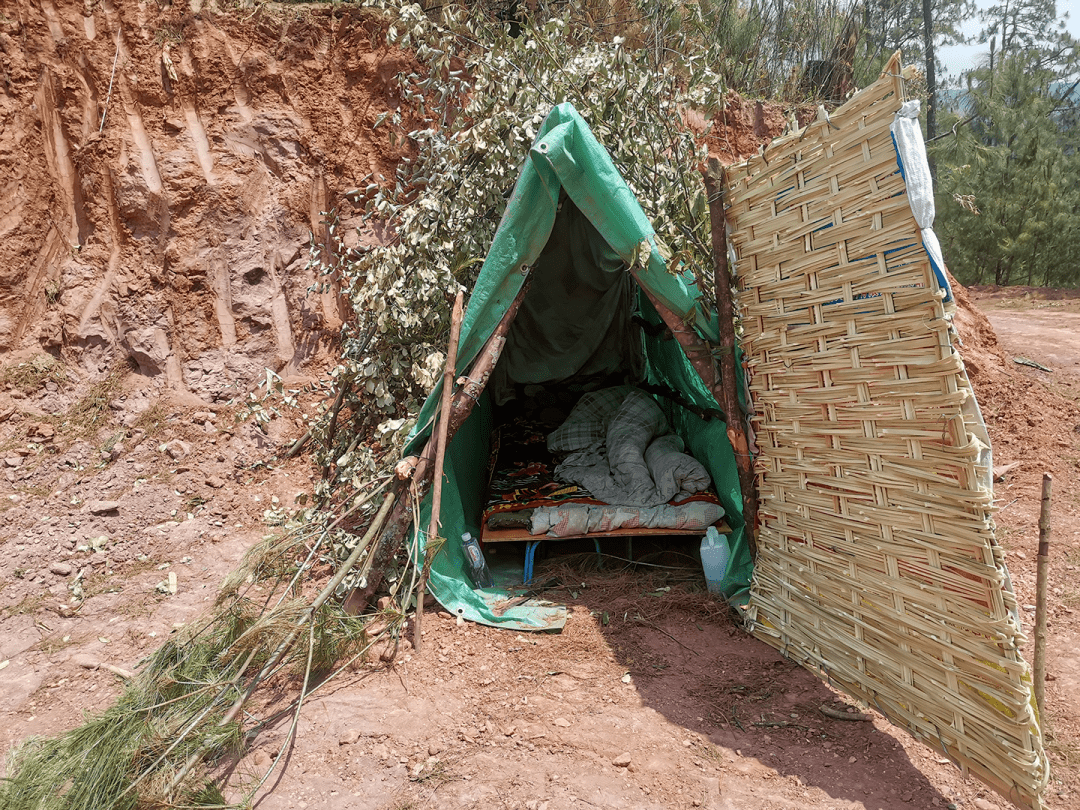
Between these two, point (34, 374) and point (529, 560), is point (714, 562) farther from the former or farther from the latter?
point (34, 374)

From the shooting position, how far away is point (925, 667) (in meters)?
2.32

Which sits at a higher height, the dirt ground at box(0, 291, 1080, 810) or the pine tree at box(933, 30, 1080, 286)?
the pine tree at box(933, 30, 1080, 286)

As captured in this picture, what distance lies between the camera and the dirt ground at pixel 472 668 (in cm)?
233

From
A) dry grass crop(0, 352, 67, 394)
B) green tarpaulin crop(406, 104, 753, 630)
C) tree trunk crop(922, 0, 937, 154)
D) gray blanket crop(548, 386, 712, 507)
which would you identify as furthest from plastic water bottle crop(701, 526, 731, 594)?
tree trunk crop(922, 0, 937, 154)

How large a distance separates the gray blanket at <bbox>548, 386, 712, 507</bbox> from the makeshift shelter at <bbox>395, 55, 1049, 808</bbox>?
0.50m

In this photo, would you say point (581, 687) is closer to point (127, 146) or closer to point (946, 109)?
point (127, 146)

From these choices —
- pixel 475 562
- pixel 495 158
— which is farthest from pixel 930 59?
pixel 475 562

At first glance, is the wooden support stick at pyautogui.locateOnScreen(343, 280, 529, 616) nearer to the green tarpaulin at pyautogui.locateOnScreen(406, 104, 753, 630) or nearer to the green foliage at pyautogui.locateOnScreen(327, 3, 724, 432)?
the green tarpaulin at pyautogui.locateOnScreen(406, 104, 753, 630)

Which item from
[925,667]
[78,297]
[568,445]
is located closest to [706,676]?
[925,667]

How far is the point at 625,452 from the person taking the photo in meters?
4.38

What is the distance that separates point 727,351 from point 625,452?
1324 mm

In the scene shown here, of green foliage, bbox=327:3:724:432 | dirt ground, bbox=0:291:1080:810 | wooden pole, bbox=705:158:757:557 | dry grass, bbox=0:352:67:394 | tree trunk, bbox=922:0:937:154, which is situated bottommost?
dirt ground, bbox=0:291:1080:810

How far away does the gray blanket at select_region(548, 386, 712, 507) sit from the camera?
158 inches

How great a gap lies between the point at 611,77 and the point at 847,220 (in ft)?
6.77
